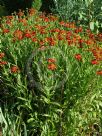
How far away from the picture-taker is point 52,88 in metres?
4.59

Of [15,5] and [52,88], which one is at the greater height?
[15,5]

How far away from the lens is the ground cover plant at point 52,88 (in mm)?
4555

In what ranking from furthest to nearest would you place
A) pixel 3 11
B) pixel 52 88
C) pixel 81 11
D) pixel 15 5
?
pixel 15 5, pixel 3 11, pixel 81 11, pixel 52 88

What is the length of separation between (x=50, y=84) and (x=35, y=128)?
669 millimetres

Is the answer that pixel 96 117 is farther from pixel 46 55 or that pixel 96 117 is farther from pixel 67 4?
pixel 67 4

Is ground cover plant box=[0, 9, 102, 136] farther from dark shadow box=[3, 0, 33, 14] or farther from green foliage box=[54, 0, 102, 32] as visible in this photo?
dark shadow box=[3, 0, 33, 14]

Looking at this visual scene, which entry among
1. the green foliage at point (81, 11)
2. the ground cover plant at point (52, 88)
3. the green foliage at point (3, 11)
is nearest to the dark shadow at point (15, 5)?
the green foliage at point (3, 11)

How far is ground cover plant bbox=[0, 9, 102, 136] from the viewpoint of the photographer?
179 inches

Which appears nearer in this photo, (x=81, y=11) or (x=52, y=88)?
(x=52, y=88)

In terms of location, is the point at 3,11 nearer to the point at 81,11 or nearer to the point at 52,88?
the point at 81,11

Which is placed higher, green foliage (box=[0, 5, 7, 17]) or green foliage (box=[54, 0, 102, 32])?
green foliage (box=[0, 5, 7, 17])

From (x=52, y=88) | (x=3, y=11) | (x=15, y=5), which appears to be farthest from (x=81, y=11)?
(x=52, y=88)

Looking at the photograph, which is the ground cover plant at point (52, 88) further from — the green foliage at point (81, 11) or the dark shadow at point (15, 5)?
the dark shadow at point (15, 5)

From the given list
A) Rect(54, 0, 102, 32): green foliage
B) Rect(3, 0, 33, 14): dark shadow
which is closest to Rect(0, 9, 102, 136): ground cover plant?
Rect(54, 0, 102, 32): green foliage
